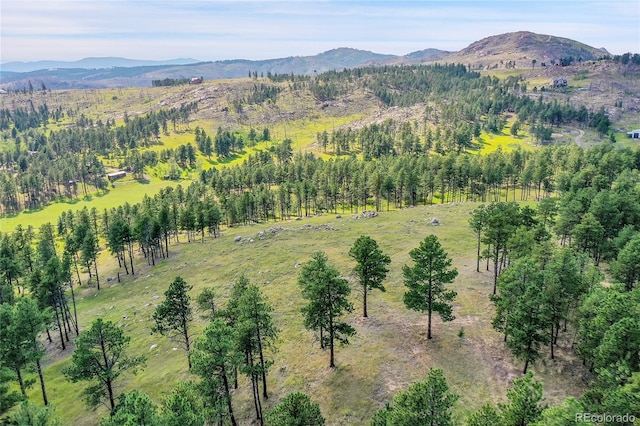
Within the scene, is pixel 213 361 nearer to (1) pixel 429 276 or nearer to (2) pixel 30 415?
(2) pixel 30 415

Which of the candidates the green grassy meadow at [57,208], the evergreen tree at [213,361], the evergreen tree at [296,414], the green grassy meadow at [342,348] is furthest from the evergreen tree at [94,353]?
the green grassy meadow at [57,208]

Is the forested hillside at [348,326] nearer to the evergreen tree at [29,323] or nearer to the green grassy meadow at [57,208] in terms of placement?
the evergreen tree at [29,323]

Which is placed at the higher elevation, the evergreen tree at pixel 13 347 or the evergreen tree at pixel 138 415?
the evergreen tree at pixel 138 415

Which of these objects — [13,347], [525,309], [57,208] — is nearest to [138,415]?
[13,347]

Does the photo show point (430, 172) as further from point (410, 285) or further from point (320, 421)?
point (320, 421)

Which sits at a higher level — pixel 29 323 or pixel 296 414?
pixel 296 414

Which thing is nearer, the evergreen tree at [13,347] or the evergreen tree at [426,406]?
the evergreen tree at [426,406]

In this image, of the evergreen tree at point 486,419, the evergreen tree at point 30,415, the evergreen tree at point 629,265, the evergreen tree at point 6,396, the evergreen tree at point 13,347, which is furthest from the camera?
the evergreen tree at point 629,265

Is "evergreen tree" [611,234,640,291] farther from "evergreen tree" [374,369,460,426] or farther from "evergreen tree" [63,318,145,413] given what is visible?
"evergreen tree" [63,318,145,413]
